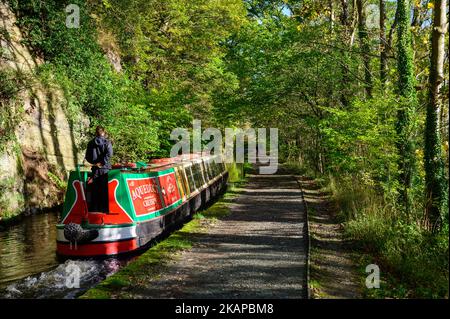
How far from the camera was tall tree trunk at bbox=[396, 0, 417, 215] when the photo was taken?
37.0ft

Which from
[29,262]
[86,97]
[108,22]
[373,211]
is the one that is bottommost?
[29,262]

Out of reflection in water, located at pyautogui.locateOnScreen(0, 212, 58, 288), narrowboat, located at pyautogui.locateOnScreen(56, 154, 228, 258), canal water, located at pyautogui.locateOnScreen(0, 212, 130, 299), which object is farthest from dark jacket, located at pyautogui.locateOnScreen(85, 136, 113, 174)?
reflection in water, located at pyautogui.locateOnScreen(0, 212, 58, 288)

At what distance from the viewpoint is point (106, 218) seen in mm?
10070

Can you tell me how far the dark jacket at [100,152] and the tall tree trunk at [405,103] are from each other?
7.02 metres

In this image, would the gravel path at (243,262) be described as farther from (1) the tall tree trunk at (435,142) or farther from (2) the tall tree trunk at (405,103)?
(2) the tall tree trunk at (405,103)

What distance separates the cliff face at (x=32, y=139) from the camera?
1500cm

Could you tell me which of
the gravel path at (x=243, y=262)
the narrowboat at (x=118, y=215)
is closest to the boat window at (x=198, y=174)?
the gravel path at (x=243, y=262)

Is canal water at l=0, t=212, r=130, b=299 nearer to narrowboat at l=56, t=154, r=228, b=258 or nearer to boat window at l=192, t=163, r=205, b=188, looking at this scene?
narrowboat at l=56, t=154, r=228, b=258

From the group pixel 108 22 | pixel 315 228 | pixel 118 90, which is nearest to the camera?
pixel 315 228

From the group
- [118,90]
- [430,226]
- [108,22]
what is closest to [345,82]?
[118,90]
